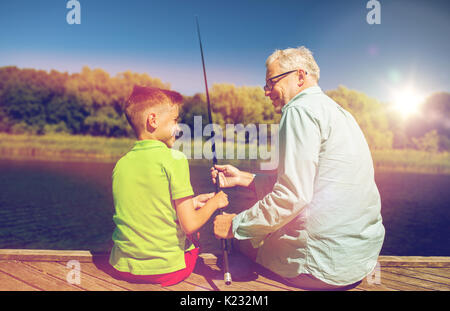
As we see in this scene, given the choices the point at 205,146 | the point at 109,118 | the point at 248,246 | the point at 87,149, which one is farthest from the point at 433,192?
the point at 109,118

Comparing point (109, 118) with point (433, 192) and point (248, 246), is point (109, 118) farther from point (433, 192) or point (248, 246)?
point (248, 246)

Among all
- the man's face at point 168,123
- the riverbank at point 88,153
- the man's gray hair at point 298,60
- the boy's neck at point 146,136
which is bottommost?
the riverbank at point 88,153

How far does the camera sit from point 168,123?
2039 millimetres

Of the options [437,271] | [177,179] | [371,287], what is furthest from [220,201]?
[437,271]

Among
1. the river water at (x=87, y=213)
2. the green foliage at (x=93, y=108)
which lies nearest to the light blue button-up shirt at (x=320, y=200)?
the river water at (x=87, y=213)

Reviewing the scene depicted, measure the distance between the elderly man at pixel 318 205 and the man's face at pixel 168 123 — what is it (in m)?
0.60

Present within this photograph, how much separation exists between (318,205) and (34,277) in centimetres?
192

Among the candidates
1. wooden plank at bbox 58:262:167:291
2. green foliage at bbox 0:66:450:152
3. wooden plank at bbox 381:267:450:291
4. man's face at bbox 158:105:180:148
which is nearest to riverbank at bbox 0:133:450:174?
green foliage at bbox 0:66:450:152

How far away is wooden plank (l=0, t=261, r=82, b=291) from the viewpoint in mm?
2082

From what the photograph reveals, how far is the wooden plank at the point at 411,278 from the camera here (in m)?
2.36

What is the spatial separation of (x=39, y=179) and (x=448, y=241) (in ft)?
65.1

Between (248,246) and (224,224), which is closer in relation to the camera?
(224,224)

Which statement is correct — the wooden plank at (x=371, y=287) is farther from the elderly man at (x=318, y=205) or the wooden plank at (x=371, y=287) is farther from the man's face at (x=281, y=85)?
the man's face at (x=281, y=85)

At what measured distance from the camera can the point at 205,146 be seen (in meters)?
30.8
